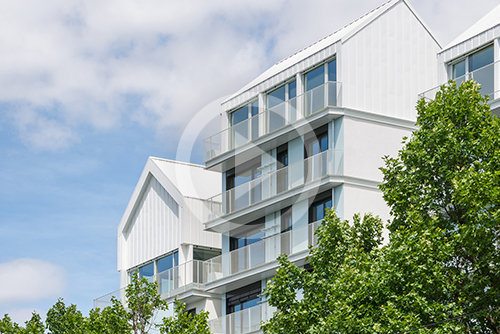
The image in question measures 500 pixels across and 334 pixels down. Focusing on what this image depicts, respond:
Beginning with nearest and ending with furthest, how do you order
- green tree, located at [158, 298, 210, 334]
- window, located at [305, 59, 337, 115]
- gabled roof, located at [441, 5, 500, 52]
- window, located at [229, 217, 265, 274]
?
green tree, located at [158, 298, 210, 334] → gabled roof, located at [441, 5, 500, 52] → window, located at [305, 59, 337, 115] → window, located at [229, 217, 265, 274]

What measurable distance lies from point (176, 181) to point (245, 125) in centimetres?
739

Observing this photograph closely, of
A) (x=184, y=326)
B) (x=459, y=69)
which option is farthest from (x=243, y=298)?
(x=459, y=69)

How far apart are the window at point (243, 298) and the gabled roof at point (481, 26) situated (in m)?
13.3

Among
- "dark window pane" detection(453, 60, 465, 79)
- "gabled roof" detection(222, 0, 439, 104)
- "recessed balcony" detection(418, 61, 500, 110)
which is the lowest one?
"recessed balcony" detection(418, 61, 500, 110)

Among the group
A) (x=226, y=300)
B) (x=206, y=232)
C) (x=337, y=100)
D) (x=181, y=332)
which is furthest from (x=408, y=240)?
(x=206, y=232)

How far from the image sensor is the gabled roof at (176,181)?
43.2 metres

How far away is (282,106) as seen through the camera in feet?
118

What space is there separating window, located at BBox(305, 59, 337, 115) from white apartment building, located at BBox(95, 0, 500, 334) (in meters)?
0.04

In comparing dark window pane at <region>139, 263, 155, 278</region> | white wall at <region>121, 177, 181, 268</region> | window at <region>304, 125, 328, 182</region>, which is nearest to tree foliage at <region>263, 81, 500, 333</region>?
window at <region>304, 125, 328, 182</region>

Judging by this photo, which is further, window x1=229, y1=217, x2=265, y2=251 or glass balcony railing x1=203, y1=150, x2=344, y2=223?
window x1=229, y1=217, x2=265, y2=251

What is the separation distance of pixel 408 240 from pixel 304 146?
15724mm

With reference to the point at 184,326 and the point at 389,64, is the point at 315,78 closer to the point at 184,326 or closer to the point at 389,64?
the point at 389,64

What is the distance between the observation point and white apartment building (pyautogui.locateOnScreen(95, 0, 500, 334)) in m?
33.1

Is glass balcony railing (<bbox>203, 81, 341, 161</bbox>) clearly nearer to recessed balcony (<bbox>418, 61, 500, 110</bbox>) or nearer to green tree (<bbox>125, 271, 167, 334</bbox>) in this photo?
recessed balcony (<bbox>418, 61, 500, 110</bbox>)
